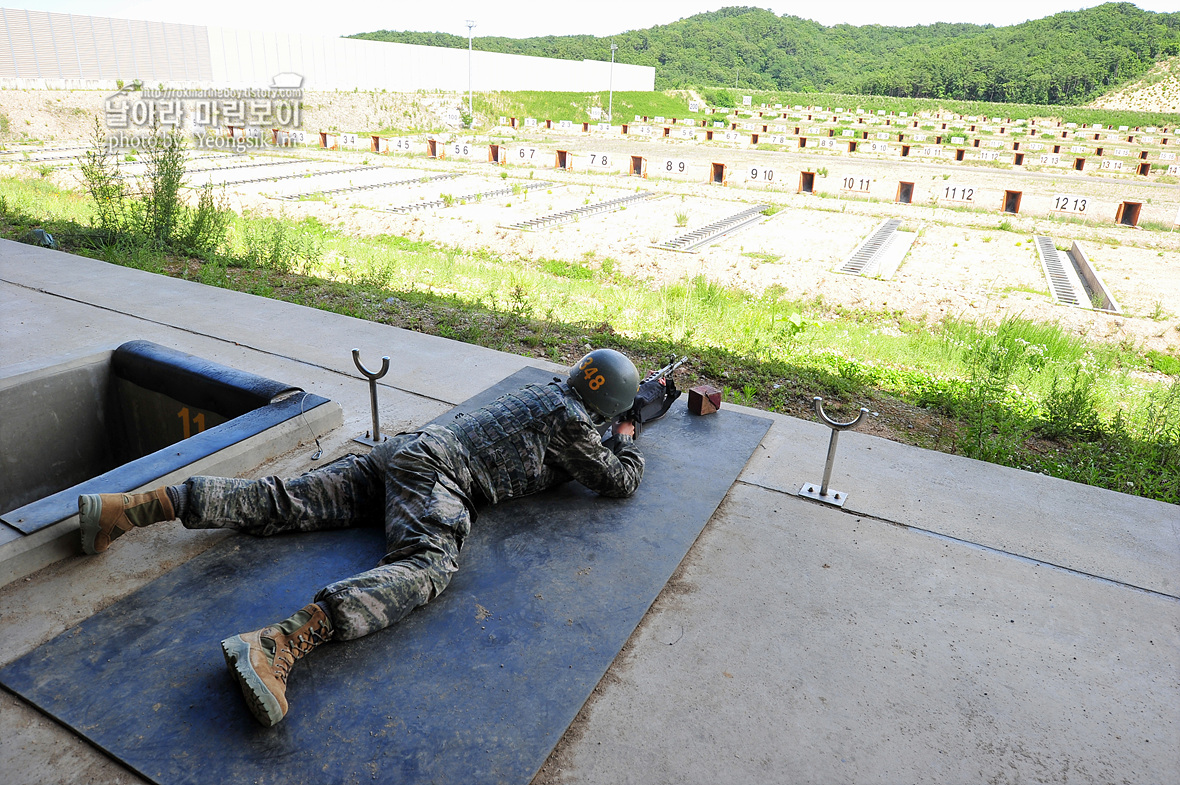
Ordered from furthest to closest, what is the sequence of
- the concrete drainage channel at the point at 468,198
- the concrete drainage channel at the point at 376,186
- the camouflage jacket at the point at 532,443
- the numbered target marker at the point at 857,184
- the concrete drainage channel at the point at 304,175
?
the numbered target marker at the point at 857,184, the concrete drainage channel at the point at 304,175, the concrete drainage channel at the point at 376,186, the concrete drainage channel at the point at 468,198, the camouflage jacket at the point at 532,443

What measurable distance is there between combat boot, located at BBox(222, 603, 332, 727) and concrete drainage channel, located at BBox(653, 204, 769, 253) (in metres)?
10.4

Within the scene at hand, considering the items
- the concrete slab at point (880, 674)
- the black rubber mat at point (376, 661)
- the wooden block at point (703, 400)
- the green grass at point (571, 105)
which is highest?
the green grass at point (571, 105)

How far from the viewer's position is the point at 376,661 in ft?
8.27

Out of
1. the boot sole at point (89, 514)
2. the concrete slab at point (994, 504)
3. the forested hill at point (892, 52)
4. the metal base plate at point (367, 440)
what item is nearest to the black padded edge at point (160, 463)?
the boot sole at point (89, 514)

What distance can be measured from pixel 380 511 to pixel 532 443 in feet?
2.40

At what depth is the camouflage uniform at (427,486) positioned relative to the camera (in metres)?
2.78

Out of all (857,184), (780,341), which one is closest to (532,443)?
(780,341)

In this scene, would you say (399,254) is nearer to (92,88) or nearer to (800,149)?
(800,149)

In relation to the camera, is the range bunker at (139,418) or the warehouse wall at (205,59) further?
the warehouse wall at (205,59)

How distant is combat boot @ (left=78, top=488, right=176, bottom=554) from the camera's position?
9.58 ft

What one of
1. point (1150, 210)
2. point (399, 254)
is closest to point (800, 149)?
point (1150, 210)

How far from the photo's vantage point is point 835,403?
5.48 m

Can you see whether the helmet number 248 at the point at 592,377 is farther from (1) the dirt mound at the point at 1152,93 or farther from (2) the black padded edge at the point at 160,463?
(1) the dirt mound at the point at 1152,93

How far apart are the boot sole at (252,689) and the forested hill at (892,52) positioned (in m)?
98.5
